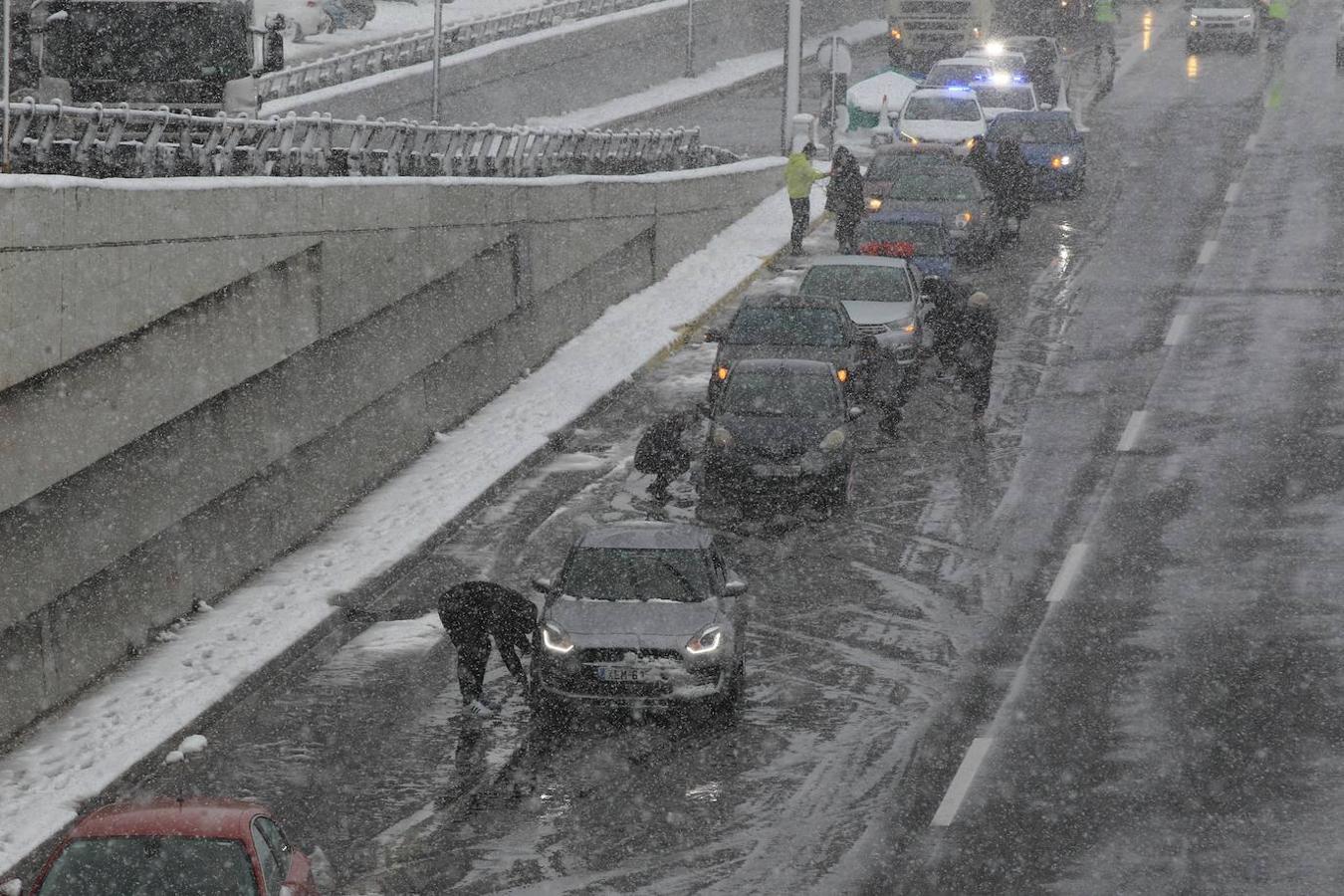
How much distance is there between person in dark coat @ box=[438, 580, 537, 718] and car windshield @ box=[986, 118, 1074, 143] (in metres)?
26.2

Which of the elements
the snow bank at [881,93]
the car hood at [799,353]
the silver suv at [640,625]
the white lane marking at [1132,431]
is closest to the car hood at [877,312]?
the car hood at [799,353]

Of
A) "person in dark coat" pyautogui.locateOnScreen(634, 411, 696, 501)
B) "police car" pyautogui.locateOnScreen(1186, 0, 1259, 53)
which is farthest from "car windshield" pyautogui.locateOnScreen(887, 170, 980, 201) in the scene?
"police car" pyautogui.locateOnScreen(1186, 0, 1259, 53)

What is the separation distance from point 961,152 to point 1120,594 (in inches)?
877

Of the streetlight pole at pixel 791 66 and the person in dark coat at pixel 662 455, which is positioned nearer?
the person in dark coat at pixel 662 455

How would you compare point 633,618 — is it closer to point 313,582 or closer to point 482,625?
point 482,625

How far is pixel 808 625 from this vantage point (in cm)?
2117

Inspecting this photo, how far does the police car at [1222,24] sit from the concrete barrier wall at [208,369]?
39.4m

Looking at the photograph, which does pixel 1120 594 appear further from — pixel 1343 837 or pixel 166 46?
pixel 166 46

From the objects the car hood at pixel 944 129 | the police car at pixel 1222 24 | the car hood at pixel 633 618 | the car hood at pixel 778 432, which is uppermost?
the police car at pixel 1222 24

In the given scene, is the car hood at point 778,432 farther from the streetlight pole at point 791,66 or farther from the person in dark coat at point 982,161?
the streetlight pole at point 791,66

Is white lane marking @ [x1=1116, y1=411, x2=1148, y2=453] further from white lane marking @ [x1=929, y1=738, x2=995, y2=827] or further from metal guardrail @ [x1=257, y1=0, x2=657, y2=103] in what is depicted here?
metal guardrail @ [x1=257, y1=0, x2=657, y2=103]

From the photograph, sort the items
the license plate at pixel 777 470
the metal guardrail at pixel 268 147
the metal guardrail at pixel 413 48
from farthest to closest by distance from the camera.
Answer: the metal guardrail at pixel 413 48
the license plate at pixel 777 470
the metal guardrail at pixel 268 147

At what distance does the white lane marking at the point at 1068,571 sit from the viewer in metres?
21.7

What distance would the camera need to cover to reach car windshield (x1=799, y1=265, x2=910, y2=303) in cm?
3020
